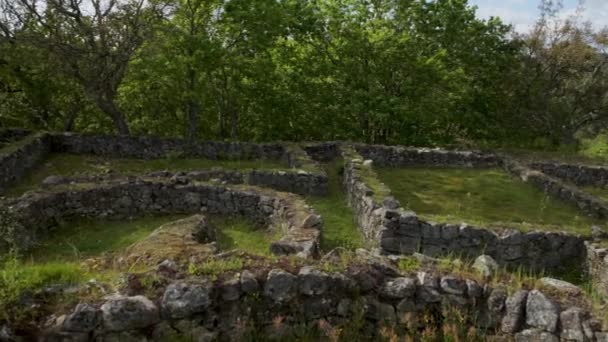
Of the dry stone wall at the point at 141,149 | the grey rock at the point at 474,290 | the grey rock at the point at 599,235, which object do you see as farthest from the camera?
the dry stone wall at the point at 141,149

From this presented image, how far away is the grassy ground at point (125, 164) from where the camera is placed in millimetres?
20112

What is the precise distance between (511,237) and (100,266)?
27.7ft

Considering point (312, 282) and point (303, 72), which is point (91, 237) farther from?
point (303, 72)

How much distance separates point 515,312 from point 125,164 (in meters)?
18.6

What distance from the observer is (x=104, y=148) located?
23.1 meters

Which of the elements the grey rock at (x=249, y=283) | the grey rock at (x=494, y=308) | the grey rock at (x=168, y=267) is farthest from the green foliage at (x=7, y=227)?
the grey rock at (x=494, y=308)

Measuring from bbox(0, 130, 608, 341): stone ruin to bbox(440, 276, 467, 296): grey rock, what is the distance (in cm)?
1

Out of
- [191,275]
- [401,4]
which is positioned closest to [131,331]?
[191,275]

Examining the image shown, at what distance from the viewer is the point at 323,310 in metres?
6.60

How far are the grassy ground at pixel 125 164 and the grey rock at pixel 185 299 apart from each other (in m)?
13.8

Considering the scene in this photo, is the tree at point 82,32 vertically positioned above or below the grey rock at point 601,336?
above

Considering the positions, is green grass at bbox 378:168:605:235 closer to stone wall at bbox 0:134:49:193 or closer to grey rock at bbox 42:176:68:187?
grey rock at bbox 42:176:68:187

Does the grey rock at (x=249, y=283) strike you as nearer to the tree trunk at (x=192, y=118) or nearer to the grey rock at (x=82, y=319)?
the grey rock at (x=82, y=319)

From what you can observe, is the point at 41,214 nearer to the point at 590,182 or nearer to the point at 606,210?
the point at 606,210
